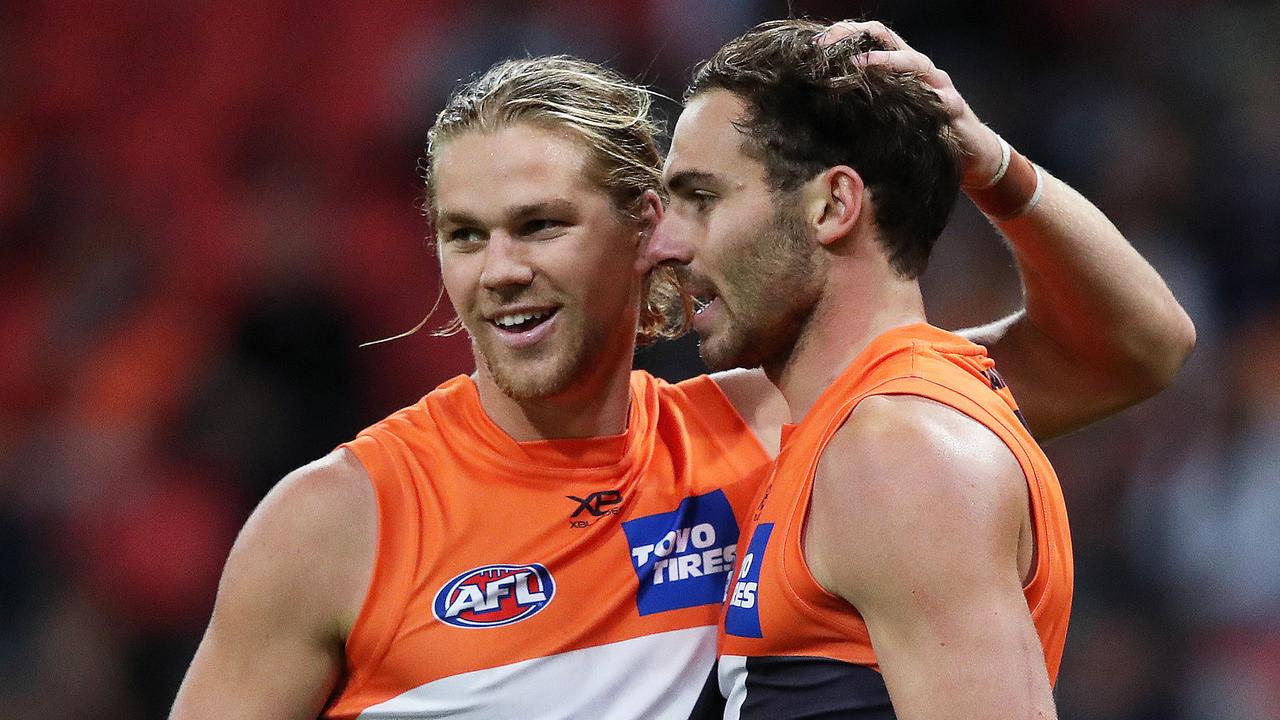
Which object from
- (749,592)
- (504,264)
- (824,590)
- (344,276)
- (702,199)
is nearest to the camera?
(824,590)

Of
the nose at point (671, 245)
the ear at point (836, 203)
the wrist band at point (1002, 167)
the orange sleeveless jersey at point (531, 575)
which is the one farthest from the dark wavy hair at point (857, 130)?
the orange sleeveless jersey at point (531, 575)

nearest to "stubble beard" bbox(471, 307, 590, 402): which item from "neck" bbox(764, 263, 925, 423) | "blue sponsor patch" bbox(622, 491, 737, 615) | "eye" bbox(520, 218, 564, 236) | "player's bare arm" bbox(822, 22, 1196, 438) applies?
"eye" bbox(520, 218, 564, 236)

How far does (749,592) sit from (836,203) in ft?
2.32

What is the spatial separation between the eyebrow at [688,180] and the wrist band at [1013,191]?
726 mm

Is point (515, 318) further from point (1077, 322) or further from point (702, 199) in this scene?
point (1077, 322)

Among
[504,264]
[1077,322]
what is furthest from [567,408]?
[1077,322]

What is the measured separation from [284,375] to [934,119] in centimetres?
371

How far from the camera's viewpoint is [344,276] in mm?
6156

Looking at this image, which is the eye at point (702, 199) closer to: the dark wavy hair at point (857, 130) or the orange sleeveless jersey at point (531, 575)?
the dark wavy hair at point (857, 130)

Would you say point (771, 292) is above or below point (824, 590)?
above

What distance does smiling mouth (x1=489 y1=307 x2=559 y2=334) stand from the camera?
289cm

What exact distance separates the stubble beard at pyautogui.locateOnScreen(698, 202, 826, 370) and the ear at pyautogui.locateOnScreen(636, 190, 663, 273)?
408mm

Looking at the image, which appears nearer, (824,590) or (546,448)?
(824,590)

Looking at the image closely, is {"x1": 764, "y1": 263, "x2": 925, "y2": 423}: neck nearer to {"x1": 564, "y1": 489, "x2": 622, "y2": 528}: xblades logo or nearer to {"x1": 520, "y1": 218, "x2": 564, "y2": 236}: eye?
{"x1": 564, "y1": 489, "x2": 622, "y2": 528}: xblades logo
